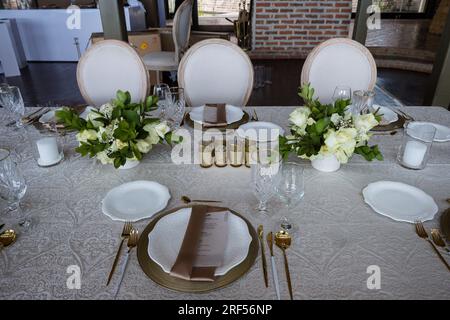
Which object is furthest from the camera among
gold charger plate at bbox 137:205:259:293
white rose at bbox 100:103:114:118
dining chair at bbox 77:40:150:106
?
dining chair at bbox 77:40:150:106

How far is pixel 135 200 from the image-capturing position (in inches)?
39.8

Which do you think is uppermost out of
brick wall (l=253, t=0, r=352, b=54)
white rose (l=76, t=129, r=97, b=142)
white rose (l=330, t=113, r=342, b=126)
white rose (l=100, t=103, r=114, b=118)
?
white rose (l=330, t=113, r=342, b=126)

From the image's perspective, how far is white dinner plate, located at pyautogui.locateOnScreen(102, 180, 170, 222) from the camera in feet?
3.10

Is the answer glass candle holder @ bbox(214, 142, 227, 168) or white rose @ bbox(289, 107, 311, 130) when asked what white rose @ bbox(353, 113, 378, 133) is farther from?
glass candle holder @ bbox(214, 142, 227, 168)

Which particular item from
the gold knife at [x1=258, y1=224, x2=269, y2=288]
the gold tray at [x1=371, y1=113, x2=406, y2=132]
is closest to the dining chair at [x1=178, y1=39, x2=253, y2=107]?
the gold tray at [x1=371, y1=113, x2=406, y2=132]

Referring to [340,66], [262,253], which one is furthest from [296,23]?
[262,253]

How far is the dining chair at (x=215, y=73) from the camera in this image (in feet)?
6.04

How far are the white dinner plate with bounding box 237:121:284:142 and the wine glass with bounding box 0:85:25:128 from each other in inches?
37.0

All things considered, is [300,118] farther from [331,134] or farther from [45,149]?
[45,149]

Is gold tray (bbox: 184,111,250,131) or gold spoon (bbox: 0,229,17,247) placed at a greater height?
gold tray (bbox: 184,111,250,131)

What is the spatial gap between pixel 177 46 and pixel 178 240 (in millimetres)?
2772

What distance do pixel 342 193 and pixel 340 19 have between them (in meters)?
4.53

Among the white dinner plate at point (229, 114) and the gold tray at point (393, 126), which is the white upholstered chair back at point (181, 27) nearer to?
the white dinner plate at point (229, 114)
